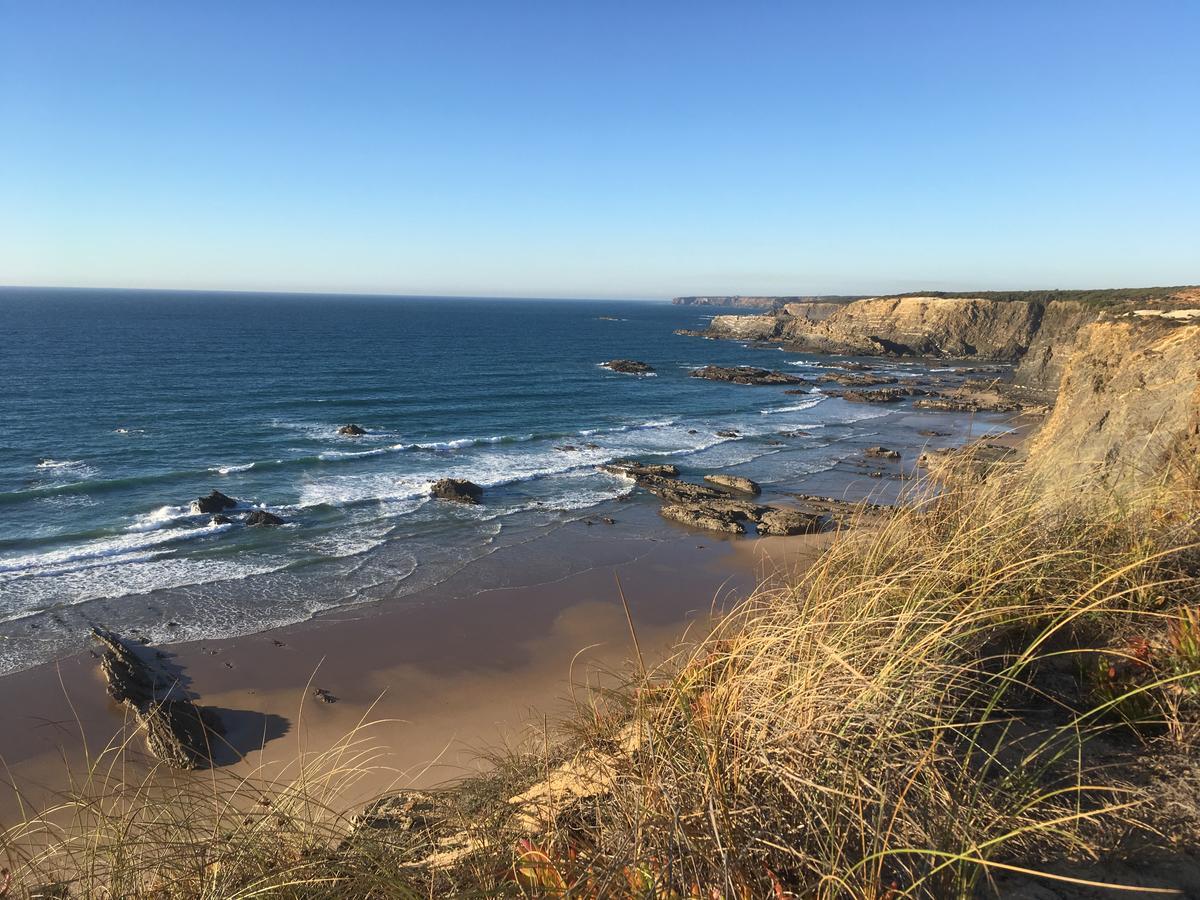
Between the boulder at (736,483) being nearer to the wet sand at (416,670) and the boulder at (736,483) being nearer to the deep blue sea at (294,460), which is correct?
the deep blue sea at (294,460)

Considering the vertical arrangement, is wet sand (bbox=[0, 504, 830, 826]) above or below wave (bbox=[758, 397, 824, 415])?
below

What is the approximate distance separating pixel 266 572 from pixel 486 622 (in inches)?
261

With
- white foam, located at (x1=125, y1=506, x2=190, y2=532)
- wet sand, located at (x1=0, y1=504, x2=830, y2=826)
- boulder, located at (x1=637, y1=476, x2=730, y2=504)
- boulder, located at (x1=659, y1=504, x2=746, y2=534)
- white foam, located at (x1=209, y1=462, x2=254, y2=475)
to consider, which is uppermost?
white foam, located at (x1=209, y1=462, x2=254, y2=475)

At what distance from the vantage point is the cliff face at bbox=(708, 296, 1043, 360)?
77.4 metres

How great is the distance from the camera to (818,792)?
8.14 feet

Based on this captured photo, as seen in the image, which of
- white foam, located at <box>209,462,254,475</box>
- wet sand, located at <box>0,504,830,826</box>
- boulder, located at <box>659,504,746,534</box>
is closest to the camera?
wet sand, located at <box>0,504,830,826</box>

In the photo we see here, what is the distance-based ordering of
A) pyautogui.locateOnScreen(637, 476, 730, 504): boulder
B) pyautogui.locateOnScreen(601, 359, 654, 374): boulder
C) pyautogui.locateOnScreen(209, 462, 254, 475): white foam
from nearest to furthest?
pyautogui.locateOnScreen(637, 476, 730, 504): boulder
pyautogui.locateOnScreen(209, 462, 254, 475): white foam
pyautogui.locateOnScreen(601, 359, 654, 374): boulder

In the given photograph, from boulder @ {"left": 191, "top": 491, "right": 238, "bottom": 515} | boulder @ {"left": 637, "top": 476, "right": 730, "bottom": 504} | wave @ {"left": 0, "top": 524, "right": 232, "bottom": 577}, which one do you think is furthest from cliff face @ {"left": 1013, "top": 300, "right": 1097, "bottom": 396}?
wave @ {"left": 0, "top": 524, "right": 232, "bottom": 577}

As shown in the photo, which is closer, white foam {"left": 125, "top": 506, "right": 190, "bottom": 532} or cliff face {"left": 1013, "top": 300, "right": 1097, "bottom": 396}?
white foam {"left": 125, "top": 506, "right": 190, "bottom": 532}

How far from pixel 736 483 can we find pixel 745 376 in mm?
33458

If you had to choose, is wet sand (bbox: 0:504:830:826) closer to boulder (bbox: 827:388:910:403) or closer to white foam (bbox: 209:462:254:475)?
white foam (bbox: 209:462:254:475)

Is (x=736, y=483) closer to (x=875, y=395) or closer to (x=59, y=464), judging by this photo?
(x=59, y=464)

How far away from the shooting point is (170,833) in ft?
8.84

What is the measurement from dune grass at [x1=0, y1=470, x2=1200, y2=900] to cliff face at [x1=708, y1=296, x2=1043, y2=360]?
82.8 metres
